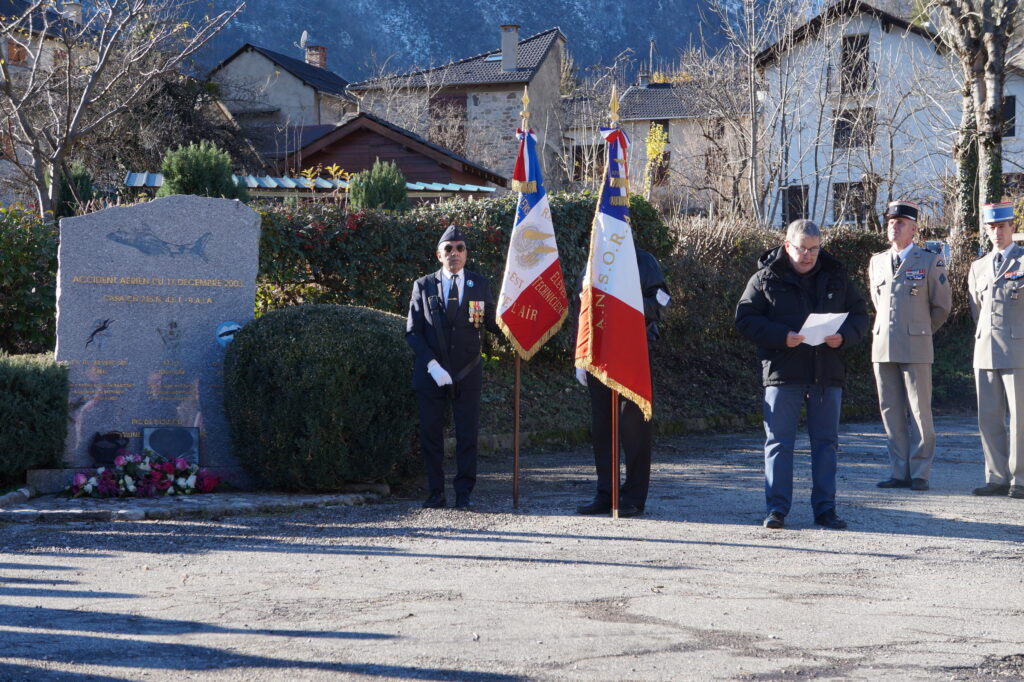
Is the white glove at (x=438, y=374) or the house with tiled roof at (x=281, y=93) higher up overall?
the house with tiled roof at (x=281, y=93)

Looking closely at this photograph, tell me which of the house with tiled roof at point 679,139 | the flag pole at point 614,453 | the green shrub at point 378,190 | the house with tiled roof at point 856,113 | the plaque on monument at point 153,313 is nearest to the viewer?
the flag pole at point 614,453

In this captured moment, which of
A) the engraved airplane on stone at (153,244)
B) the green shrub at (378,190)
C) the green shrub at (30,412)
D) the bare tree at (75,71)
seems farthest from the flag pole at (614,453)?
the green shrub at (378,190)

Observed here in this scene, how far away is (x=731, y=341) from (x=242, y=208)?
34.6 ft

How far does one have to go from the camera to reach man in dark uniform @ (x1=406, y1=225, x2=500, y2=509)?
27.5ft

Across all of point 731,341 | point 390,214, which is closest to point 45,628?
point 390,214

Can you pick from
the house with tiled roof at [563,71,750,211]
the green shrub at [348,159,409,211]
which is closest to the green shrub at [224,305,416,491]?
the green shrub at [348,159,409,211]

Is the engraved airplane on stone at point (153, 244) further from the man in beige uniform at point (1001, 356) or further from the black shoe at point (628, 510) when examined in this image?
the man in beige uniform at point (1001, 356)

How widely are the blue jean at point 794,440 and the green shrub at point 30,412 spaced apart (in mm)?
5245

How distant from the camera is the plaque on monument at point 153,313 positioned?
29.5 ft

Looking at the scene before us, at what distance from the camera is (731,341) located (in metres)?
18.2

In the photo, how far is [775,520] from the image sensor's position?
751 cm

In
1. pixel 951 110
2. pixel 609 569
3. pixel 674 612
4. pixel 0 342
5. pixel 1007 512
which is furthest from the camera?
pixel 951 110

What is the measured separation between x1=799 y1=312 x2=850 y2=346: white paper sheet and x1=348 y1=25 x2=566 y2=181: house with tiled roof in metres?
38.7

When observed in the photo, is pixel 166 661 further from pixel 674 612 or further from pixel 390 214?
pixel 390 214
